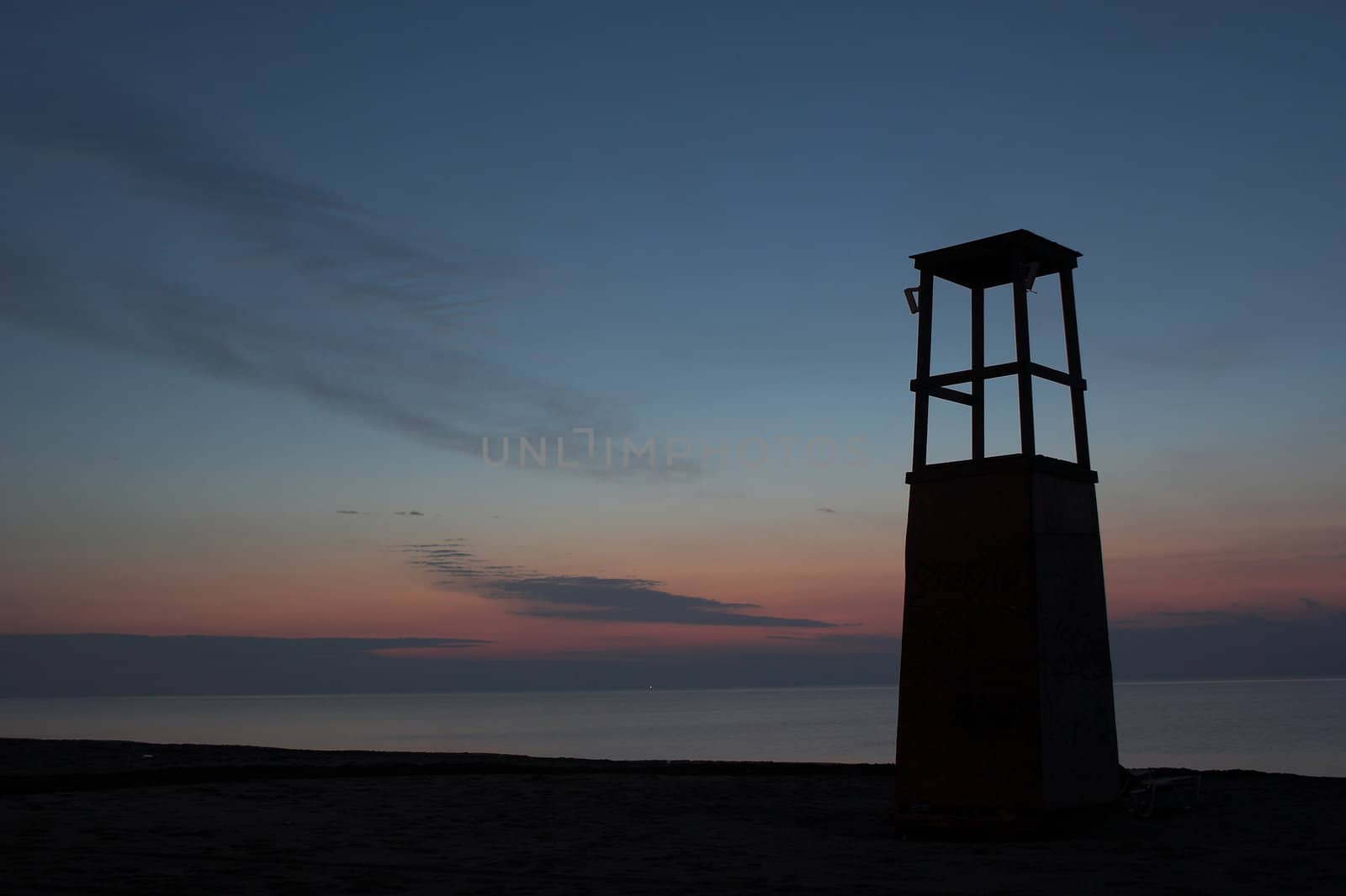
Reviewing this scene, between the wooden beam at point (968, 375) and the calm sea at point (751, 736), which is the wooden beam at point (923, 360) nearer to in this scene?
the wooden beam at point (968, 375)

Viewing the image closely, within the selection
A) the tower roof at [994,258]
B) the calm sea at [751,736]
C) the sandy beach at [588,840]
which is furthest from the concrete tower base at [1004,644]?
the calm sea at [751,736]

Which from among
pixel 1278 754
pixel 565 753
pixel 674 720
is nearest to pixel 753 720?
pixel 674 720

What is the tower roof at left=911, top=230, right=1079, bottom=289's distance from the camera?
13.4m

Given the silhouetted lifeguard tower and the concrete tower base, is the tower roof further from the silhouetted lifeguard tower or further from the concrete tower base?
the concrete tower base

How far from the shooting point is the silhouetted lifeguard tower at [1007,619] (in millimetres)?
12281

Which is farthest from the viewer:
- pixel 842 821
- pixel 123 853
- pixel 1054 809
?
pixel 842 821

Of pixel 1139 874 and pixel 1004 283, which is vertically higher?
pixel 1004 283

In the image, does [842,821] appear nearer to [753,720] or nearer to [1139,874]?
[1139,874]

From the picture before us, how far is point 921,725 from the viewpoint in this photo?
13023mm

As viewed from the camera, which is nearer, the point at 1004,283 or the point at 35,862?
the point at 35,862

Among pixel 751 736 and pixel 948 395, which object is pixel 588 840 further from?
pixel 751 736

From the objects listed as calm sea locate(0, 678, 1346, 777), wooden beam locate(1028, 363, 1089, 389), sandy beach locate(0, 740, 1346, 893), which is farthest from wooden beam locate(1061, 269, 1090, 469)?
calm sea locate(0, 678, 1346, 777)

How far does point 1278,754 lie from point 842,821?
142 feet

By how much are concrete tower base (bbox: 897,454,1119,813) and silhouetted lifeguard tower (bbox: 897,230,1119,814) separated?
16 mm
